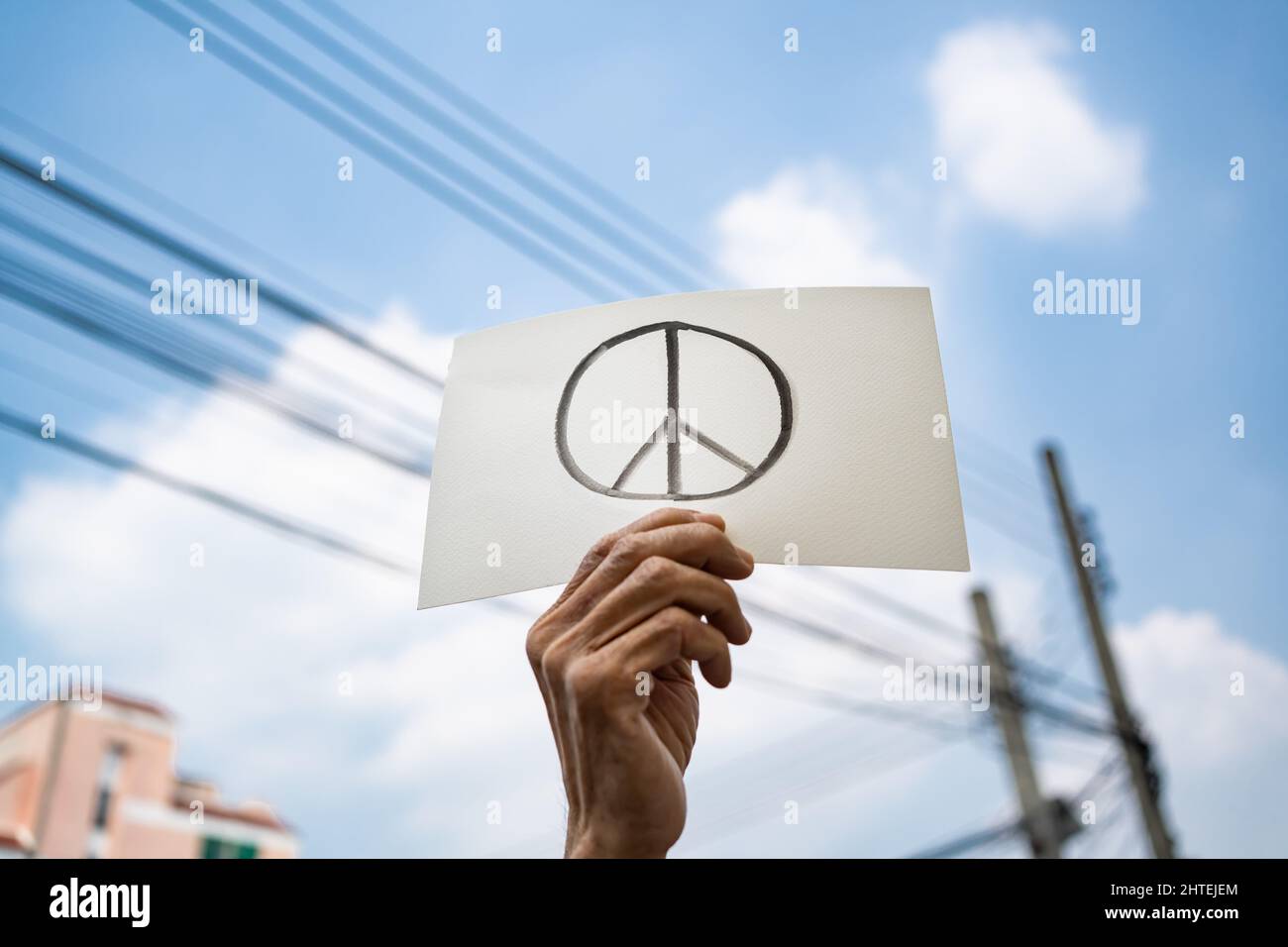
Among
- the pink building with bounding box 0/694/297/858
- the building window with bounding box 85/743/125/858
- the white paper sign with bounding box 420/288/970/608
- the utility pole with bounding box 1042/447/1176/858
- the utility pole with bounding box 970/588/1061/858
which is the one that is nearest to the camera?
the white paper sign with bounding box 420/288/970/608

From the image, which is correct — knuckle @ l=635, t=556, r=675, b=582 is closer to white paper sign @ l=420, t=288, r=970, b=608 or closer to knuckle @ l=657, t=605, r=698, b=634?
knuckle @ l=657, t=605, r=698, b=634

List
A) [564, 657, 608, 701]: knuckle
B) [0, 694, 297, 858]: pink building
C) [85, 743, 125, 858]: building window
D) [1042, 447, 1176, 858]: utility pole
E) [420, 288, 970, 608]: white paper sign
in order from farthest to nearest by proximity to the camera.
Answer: [85, 743, 125, 858]: building window < [0, 694, 297, 858]: pink building < [1042, 447, 1176, 858]: utility pole < [420, 288, 970, 608]: white paper sign < [564, 657, 608, 701]: knuckle

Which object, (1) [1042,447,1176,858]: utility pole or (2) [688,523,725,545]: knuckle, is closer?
(2) [688,523,725,545]: knuckle

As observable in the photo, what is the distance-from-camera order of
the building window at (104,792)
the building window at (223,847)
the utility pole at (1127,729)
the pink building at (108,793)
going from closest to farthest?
the utility pole at (1127,729)
the pink building at (108,793)
the building window at (104,792)
the building window at (223,847)

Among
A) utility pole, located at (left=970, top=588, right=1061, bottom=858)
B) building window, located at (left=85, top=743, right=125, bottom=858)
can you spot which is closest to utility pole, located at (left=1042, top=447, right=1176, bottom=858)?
utility pole, located at (left=970, top=588, right=1061, bottom=858)

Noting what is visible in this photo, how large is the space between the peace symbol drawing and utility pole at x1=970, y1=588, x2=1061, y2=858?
289 inches

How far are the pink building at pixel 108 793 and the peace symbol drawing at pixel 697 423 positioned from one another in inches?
613

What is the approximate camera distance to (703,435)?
3.81 ft

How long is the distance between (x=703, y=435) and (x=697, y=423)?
22mm

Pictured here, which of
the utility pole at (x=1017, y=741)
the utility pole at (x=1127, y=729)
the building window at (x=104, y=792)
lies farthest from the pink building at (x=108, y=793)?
the utility pole at (x=1127, y=729)

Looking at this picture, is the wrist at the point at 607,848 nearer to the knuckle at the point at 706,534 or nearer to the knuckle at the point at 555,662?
the knuckle at the point at 555,662

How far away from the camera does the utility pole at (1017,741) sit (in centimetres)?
758

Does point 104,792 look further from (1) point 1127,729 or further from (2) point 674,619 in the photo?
(2) point 674,619

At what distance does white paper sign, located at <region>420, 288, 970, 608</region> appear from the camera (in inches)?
41.8
